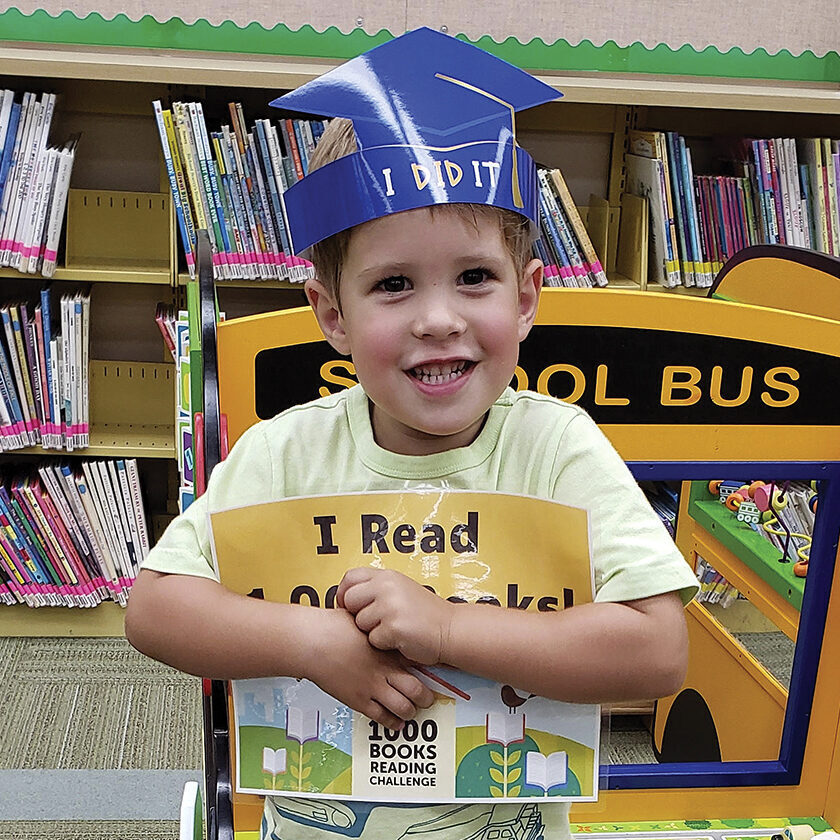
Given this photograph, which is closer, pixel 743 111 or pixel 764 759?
pixel 764 759

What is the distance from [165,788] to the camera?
6.38 feet

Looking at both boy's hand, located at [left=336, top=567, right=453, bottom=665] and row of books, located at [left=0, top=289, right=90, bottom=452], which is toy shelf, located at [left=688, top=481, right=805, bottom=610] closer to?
boy's hand, located at [left=336, top=567, right=453, bottom=665]

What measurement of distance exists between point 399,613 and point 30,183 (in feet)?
6.31

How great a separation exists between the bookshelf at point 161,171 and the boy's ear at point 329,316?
1561 millimetres

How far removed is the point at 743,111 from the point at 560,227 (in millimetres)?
645

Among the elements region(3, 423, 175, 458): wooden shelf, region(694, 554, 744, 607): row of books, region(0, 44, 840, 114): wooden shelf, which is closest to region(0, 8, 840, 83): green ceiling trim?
region(0, 44, 840, 114): wooden shelf

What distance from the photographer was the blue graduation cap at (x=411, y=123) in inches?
25.9

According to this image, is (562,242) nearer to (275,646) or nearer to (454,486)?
(454,486)

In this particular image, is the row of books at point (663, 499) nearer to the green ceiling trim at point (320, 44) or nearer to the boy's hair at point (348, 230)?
the green ceiling trim at point (320, 44)

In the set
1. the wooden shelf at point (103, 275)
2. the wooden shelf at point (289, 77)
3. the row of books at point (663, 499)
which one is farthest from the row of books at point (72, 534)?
the row of books at point (663, 499)

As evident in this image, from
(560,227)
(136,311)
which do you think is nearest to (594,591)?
(560,227)

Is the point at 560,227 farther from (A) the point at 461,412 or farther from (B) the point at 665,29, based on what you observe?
(A) the point at 461,412

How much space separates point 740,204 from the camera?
7.86ft

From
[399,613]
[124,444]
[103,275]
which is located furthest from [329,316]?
[124,444]
